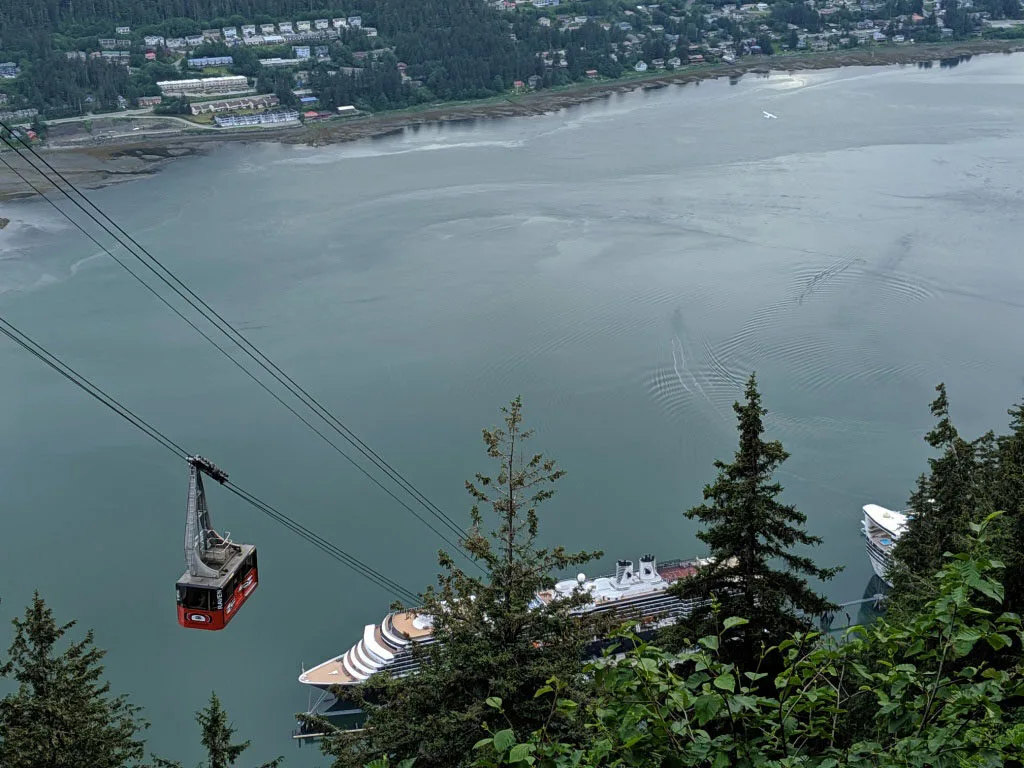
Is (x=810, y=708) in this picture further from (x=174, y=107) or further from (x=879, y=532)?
(x=174, y=107)

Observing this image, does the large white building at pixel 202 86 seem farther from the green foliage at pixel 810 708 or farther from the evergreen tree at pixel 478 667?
the green foliage at pixel 810 708

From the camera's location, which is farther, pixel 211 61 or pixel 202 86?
pixel 211 61

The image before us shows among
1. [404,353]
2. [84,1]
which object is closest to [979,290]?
[404,353]

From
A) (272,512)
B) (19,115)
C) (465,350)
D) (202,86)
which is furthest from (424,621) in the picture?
(202,86)

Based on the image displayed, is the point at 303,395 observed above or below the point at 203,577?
below

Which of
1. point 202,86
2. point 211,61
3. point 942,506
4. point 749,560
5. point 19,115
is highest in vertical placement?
point 211,61

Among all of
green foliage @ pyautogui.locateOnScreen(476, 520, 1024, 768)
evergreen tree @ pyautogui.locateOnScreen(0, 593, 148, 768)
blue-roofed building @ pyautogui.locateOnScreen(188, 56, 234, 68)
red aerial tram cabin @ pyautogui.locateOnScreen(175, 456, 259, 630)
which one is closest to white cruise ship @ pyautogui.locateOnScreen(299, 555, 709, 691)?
red aerial tram cabin @ pyautogui.locateOnScreen(175, 456, 259, 630)

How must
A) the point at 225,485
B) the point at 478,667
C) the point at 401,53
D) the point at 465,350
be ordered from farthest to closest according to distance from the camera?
1. the point at 401,53
2. the point at 465,350
3. the point at 225,485
4. the point at 478,667

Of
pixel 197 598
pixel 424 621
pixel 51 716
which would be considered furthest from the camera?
pixel 424 621

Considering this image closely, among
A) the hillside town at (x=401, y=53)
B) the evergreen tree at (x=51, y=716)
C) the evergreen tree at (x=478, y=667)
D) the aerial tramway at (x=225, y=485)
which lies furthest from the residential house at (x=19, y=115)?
the evergreen tree at (x=478, y=667)
